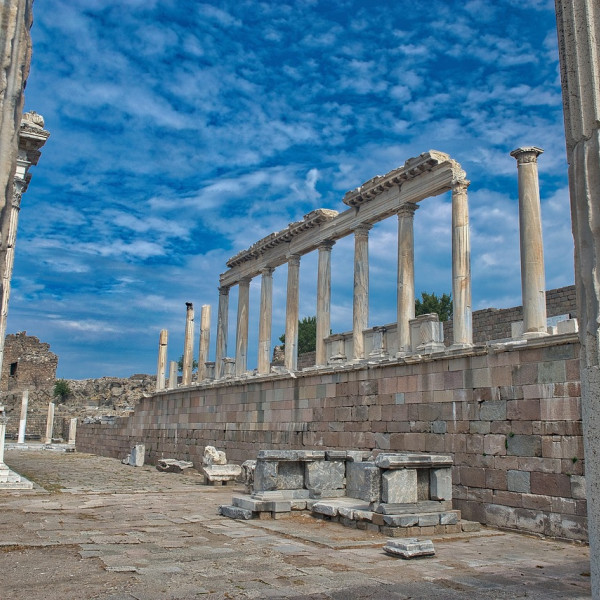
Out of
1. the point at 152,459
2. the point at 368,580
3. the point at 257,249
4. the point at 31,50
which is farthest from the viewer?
the point at 152,459

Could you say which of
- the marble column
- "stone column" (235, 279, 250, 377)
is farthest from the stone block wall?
the marble column

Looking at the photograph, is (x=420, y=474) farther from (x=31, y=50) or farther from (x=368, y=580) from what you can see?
(x=31, y=50)

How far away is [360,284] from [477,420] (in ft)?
19.9

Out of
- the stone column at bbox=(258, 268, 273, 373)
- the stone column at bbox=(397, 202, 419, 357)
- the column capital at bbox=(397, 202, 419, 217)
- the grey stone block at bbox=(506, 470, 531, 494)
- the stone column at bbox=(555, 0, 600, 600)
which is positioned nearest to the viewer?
the stone column at bbox=(555, 0, 600, 600)

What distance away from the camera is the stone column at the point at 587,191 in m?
3.23

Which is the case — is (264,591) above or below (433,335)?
below

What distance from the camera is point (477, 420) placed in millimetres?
10898

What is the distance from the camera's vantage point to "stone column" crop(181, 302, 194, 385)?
2446 cm

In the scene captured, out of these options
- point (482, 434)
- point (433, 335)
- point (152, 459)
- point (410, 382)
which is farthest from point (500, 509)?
point (152, 459)

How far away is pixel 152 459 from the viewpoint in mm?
24859

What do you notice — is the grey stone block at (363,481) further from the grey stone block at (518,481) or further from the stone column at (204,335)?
the stone column at (204,335)

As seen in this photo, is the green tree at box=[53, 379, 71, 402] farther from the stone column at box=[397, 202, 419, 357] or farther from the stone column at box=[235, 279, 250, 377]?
the stone column at box=[397, 202, 419, 357]

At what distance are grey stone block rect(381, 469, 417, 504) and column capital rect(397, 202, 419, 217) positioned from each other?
7.11 m

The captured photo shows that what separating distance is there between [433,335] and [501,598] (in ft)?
25.8
